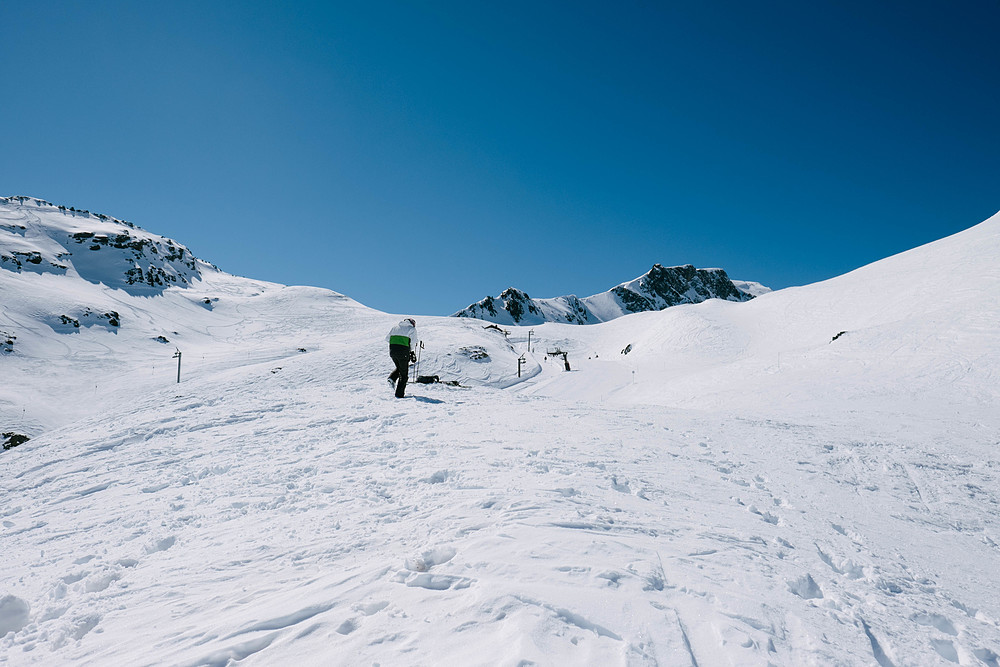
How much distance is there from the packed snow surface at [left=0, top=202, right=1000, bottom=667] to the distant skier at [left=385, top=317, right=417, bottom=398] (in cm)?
89

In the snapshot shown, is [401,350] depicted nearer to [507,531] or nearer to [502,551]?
[507,531]

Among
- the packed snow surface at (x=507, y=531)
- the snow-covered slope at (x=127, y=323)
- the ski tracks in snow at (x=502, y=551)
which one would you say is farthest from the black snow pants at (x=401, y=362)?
the snow-covered slope at (x=127, y=323)

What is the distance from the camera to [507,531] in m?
4.38

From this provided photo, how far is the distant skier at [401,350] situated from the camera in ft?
46.9

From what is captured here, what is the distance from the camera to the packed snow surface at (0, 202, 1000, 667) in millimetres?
3121

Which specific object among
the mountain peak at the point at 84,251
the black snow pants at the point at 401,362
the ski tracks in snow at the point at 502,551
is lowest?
the ski tracks in snow at the point at 502,551

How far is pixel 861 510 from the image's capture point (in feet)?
20.1

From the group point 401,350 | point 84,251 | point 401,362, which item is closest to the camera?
point 401,362

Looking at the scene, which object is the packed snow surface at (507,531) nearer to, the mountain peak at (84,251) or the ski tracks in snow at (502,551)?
the ski tracks in snow at (502,551)

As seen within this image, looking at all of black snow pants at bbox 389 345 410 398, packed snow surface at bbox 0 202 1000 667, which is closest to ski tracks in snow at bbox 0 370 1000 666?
packed snow surface at bbox 0 202 1000 667

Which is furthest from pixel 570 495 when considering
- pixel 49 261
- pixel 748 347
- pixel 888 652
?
pixel 49 261

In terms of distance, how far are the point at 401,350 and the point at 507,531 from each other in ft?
36.3

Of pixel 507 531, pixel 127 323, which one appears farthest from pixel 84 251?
pixel 507 531

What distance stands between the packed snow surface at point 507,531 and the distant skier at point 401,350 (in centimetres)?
89
